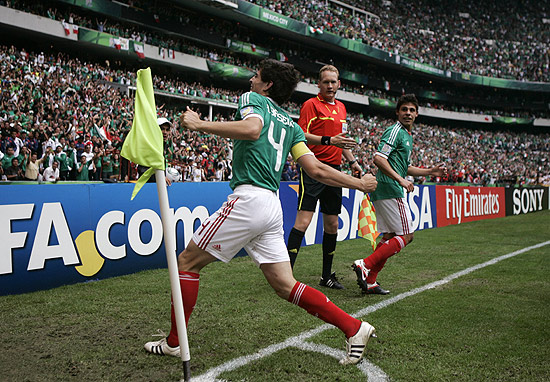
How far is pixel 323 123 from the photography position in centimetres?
541

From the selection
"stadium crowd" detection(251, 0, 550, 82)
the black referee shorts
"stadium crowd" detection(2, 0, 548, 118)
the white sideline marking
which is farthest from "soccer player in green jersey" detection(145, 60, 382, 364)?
"stadium crowd" detection(251, 0, 550, 82)

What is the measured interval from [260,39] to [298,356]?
37.6 metres

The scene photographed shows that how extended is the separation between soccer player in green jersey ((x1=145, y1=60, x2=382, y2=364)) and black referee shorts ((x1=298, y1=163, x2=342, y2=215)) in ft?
7.06

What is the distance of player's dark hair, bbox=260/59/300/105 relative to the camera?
3.07 meters

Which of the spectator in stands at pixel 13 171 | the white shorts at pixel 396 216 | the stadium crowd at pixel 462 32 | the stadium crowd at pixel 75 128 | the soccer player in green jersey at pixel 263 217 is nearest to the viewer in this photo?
the soccer player in green jersey at pixel 263 217

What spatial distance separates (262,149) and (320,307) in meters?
1.12

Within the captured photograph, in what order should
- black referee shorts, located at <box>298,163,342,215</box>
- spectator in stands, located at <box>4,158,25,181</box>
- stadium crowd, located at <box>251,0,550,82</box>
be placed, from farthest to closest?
stadium crowd, located at <box>251,0,550,82</box> < spectator in stands, located at <box>4,158,25,181</box> < black referee shorts, located at <box>298,163,342,215</box>

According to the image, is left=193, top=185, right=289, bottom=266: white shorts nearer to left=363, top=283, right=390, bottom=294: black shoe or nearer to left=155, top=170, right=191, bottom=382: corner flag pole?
left=155, top=170, right=191, bottom=382: corner flag pole

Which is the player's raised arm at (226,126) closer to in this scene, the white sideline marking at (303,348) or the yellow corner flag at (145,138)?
the yellow corner flag at (145,138)

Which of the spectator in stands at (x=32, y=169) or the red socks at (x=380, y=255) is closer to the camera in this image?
the red socks at (x=380, y=255)

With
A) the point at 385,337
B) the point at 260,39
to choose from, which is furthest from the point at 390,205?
the point at 260,39

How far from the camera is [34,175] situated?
11.7m

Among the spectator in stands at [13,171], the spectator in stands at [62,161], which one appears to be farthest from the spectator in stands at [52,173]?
the spectator in stands at [13,171]

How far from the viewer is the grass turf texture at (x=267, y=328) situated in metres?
2.90
